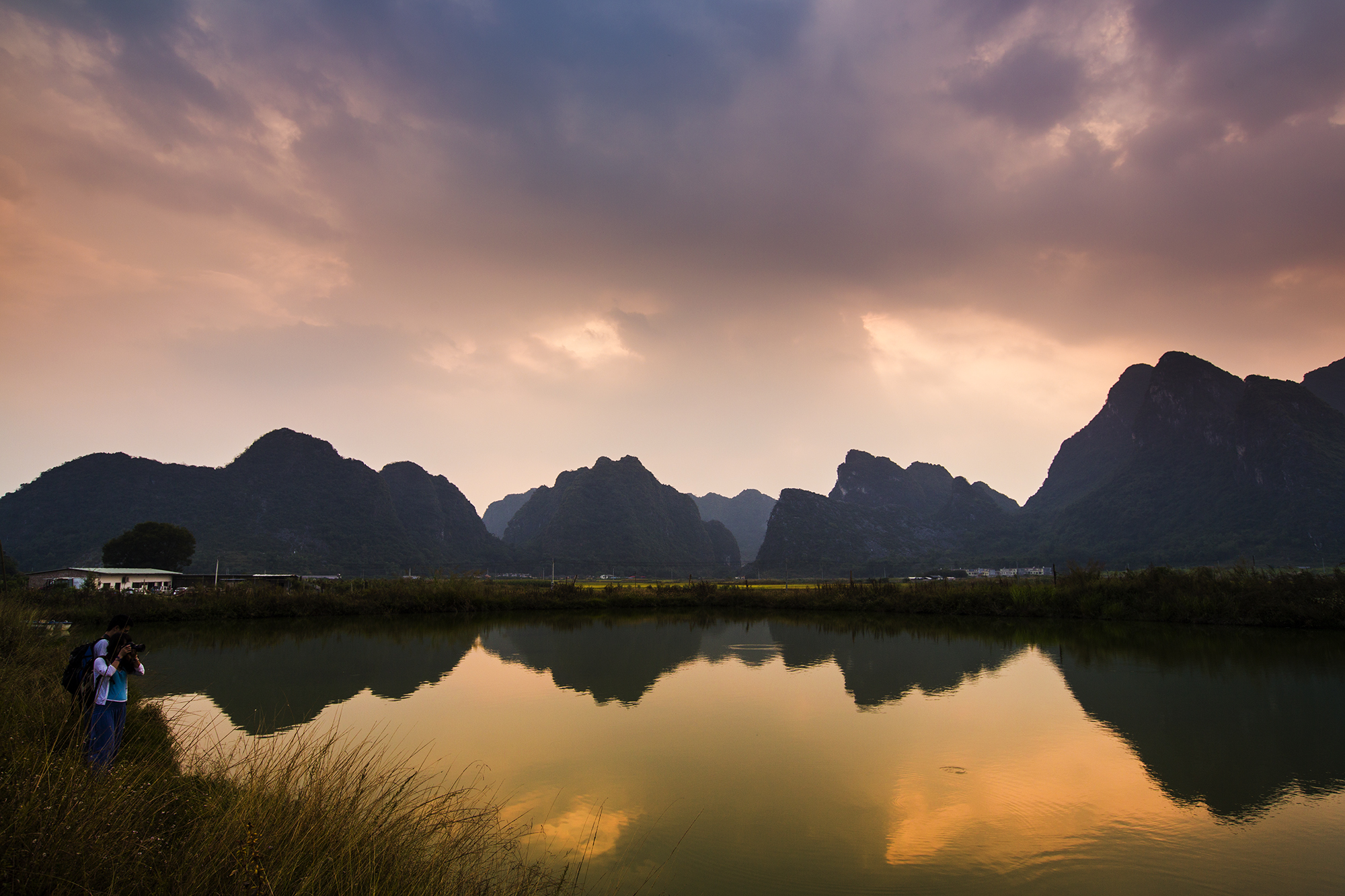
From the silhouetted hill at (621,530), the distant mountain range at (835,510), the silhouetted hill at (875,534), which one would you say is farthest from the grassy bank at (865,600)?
the silhouetted hill at (621,530)

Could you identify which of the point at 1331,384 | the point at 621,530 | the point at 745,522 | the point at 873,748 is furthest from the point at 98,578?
the point at 745,522

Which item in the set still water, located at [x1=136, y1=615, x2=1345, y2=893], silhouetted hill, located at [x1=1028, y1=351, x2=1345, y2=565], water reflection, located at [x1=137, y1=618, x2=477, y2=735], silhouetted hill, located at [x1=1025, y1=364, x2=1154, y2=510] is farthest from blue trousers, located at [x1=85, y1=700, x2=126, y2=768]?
silhouetted hill, located at [x1=1025, y1=364, x2=1154, y2=510]

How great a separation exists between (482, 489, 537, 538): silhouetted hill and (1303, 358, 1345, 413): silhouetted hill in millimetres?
165303

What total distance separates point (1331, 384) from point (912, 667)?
131m

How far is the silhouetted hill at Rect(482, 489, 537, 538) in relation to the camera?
184 m

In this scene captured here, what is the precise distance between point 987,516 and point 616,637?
328 feet

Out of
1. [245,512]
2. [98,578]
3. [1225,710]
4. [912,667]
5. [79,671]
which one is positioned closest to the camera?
[79,671]

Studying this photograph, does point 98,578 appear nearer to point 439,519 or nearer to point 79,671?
point 79,671

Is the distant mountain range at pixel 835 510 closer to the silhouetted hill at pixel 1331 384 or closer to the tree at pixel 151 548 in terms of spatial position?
the silhouetted hill at pixel 1331 384

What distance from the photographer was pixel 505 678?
39.1 feet

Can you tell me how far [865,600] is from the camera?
27094 mm

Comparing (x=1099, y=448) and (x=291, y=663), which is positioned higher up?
(x=1099, y=448)

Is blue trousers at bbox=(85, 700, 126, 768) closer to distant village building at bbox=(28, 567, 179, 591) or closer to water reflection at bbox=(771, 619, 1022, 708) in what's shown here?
water reflection at bbox=(771, 619, 1022, 708)

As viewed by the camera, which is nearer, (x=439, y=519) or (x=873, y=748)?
→ (x=873, y=748)
